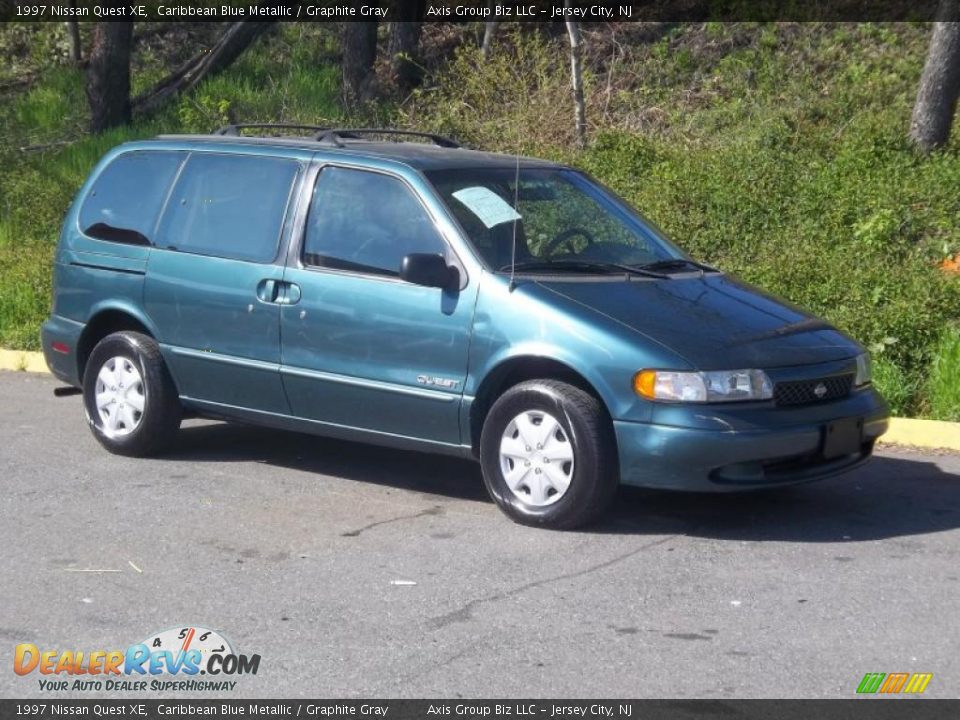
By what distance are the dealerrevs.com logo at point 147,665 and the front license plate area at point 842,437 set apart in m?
2.96

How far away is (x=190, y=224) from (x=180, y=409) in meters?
1.05

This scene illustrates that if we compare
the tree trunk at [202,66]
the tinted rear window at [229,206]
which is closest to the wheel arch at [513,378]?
the tinted rear window at [229,206]

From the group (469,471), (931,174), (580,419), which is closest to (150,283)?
(469,471)

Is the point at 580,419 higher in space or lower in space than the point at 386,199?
lower

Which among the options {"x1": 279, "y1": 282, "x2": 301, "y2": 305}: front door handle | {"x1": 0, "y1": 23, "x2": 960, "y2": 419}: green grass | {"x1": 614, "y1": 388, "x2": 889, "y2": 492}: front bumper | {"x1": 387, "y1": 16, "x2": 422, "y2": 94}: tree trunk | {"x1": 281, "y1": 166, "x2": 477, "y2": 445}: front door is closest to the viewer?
{"x1": 614, "y1": 388, "x2": 889, "y2": 492}: front bumper

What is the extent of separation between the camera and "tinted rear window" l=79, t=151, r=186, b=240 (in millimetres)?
8180

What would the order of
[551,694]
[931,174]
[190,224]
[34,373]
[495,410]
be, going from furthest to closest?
[931,174], [34,373], [190,224], [495,410], [551,694]

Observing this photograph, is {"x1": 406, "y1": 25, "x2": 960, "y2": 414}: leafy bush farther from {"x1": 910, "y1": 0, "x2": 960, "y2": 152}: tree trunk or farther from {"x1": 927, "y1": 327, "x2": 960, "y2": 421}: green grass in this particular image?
{"x1": 910, "y1": 0, "x2": 960, "y2": 152}: tree trunk

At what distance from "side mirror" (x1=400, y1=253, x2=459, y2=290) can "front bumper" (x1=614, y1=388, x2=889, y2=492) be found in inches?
43.9

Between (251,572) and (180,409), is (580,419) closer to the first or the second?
(251,572)

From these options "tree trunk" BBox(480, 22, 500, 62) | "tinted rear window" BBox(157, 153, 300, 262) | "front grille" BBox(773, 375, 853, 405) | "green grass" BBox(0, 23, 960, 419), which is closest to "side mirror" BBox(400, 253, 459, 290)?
"tinted rear window" BBox(157, 153, 300, 262)

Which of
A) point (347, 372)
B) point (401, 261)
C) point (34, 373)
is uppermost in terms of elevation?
point (401, 261)

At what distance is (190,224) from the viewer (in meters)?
7.96

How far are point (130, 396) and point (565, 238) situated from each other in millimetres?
2687
